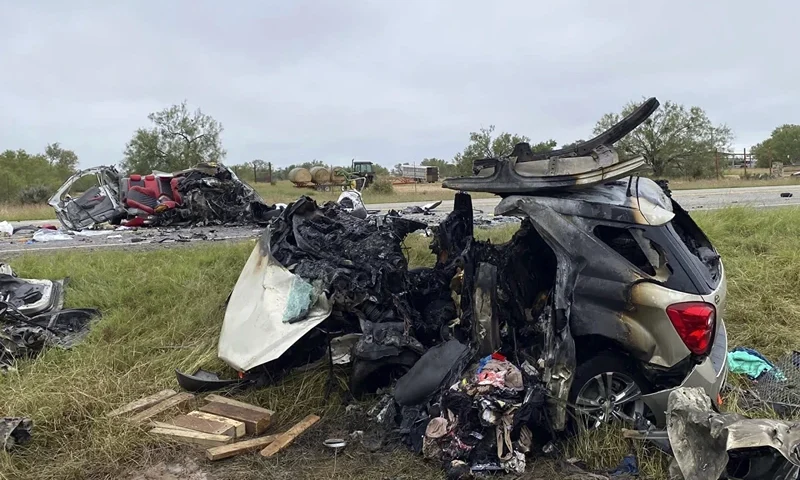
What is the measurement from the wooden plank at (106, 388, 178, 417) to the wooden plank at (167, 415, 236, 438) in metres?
0.36

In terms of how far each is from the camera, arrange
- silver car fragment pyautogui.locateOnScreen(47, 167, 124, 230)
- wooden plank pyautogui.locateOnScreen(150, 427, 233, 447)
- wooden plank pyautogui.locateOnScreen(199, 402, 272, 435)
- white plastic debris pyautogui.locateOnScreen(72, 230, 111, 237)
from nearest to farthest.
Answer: wooden plank pyautogui.locateOnScreen(150, 427, 233, 447)
wooden plank pyautogui.locateOnScreen(199, 402, 272, 435)
white plastic debris pyautogui.locateOnScreen(72, 230, 111, 237)
silver car fragment pyautogui.locateOnScreen(47, 167, 124, 230)

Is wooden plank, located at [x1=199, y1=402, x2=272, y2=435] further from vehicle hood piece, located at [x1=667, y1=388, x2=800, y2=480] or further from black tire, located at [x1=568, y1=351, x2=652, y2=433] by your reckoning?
vehicle hood piece, located at [x1=667, y1=388, x2=800, y2=480]

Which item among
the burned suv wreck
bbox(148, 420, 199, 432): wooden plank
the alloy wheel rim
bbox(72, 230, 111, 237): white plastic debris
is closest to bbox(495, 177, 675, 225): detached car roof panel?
the burned suv wreck

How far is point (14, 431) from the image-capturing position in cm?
368

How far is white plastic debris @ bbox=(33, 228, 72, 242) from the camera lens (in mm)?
11484

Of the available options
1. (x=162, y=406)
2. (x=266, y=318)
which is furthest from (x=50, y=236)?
(x=266, y=318)

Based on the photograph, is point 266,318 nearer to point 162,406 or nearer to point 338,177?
point 162,406

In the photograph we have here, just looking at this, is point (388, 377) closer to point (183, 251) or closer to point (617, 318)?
point (617, 318)

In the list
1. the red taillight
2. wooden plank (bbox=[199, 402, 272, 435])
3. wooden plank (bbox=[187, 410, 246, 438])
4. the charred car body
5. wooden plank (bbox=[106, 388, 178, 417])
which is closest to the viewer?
the red taillight

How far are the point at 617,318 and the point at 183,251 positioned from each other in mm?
7061

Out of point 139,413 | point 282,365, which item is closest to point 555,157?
point 282,365

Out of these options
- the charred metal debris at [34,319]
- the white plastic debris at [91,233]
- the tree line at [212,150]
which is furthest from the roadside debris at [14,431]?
the tree line at [212,150]

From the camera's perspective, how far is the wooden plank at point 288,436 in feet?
12.0

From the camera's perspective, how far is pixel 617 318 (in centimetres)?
335
